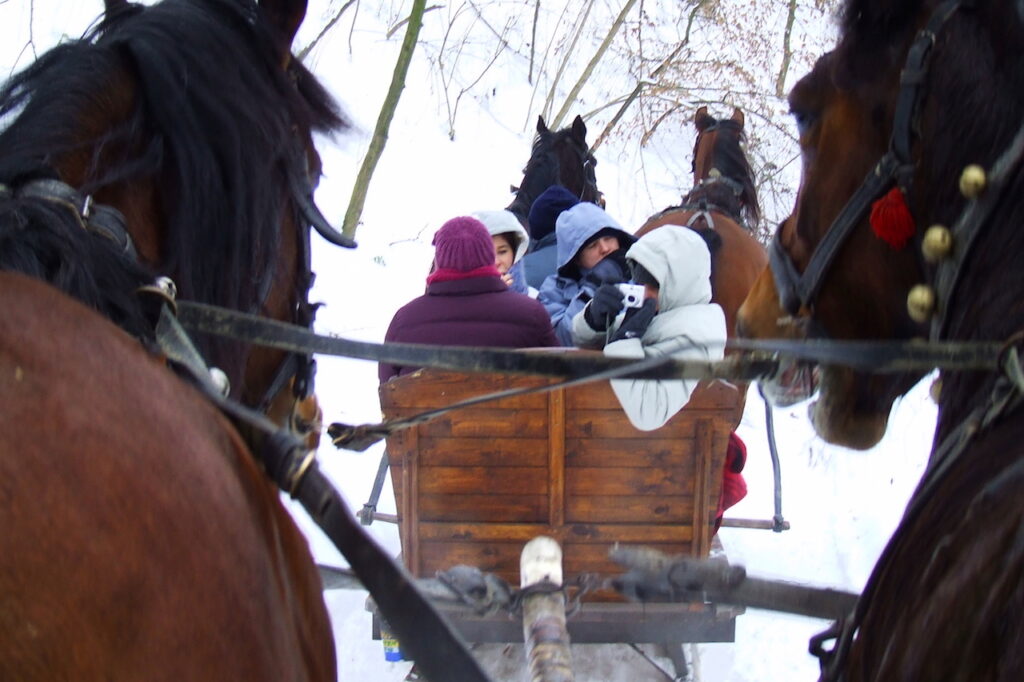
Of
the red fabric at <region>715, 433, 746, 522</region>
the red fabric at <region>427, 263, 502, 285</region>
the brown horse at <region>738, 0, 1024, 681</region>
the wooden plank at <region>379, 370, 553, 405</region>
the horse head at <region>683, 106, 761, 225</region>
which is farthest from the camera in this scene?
the horse head at <region>683, 106, 761, 225</region>

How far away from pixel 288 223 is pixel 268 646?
3.35 feet

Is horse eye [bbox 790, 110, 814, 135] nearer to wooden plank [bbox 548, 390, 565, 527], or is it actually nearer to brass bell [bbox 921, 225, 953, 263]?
brass bell [bbox 921, 225, 953, 263]

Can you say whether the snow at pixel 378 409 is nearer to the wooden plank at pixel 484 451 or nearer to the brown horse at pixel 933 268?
the wooden plank at pixel 484 451

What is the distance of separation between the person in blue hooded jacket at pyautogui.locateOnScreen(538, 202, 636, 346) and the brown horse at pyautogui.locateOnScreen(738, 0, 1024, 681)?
2089 mm

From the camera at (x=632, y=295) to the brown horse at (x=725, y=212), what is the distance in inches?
37.4

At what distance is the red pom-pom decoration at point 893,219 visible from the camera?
1.49 metres

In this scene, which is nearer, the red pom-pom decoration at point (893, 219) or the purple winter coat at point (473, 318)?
the red pom-pom decoration at point (893, 219)

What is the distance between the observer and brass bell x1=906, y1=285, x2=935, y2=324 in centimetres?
149

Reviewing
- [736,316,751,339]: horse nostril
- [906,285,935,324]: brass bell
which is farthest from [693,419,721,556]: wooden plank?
[906,285,935,324]: brass bell

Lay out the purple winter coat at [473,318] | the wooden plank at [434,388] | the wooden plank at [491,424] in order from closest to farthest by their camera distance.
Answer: the wooden plank at [434,388] → the wooden plank at [491,424] → the purple winter coat at [473,318]

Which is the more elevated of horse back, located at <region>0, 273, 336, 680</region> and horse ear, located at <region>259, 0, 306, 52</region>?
horse ear, located at <region>259, 0, 306, 52</region>

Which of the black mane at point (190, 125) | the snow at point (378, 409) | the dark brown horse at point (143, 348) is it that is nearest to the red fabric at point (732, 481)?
the snow at point (378, 409)

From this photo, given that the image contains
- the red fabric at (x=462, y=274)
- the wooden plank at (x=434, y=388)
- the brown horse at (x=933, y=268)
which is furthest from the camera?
the red fabric at (x=462, y=274)

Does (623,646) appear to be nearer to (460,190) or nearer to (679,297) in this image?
(679,297)
